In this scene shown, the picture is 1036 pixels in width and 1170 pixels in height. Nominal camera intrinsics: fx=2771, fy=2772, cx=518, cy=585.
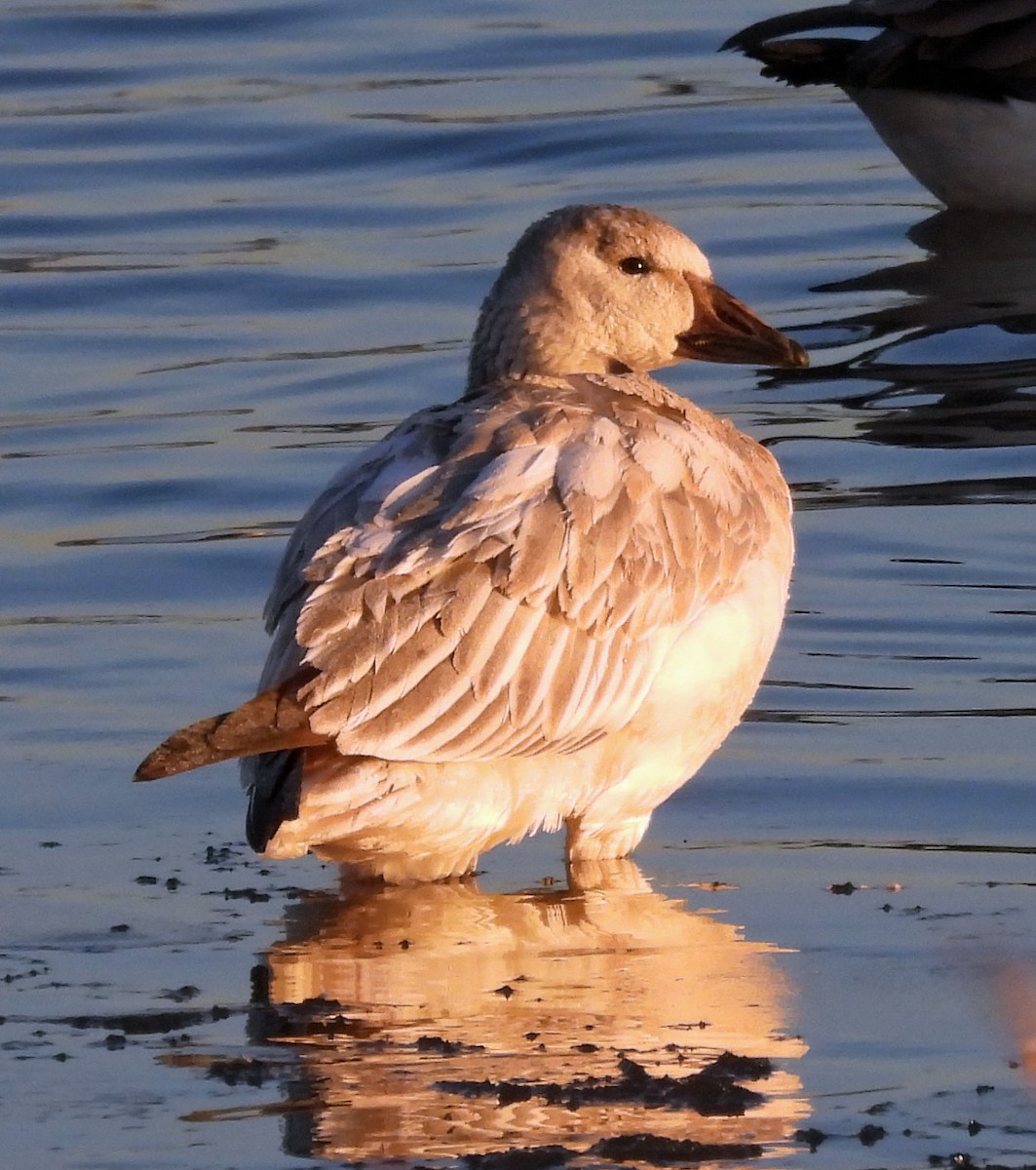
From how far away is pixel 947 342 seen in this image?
10562 mm

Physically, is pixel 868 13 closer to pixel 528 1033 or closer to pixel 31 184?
pixel 31 184

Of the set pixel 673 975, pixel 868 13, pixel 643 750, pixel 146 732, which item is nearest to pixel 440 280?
pixel 868 13

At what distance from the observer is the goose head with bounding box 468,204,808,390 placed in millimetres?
6590

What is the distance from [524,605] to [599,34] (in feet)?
37.1

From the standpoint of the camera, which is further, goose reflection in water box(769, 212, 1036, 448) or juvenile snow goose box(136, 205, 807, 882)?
goose reflection in water box(769, 212, 1036, 448)

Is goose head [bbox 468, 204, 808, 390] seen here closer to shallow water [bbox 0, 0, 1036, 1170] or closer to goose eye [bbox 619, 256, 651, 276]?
goose eye [bbox 619, 256, 651, 276]

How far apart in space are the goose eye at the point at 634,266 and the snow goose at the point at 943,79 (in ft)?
19.1

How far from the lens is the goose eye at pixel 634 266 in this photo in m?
6.63

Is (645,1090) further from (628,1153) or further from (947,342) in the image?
(947,342)

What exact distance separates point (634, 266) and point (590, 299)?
0.49 feet

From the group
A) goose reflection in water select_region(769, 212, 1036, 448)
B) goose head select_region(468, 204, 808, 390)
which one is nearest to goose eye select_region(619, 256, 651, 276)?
goose head select_region(468, 204, 808, 390)

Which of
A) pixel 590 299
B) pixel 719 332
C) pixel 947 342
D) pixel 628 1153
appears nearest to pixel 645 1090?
pixel 628 1153

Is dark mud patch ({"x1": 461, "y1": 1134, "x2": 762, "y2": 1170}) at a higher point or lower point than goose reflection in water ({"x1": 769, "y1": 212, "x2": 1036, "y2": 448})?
lower

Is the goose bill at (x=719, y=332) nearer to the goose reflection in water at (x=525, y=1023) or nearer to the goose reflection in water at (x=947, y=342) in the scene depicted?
the goose reflection in water at (x=525, y=1023)
